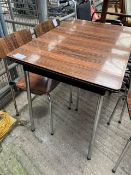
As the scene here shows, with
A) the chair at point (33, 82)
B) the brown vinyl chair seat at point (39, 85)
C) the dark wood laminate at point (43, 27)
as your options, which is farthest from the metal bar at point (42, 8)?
the brown vinyl chair seat at point (39, 85)

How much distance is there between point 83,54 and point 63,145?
82 centimetres

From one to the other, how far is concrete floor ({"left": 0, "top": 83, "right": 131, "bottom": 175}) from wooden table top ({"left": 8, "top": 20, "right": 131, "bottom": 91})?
0.78 metres

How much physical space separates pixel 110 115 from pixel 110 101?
0.25m

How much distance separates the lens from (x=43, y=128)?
1.70 metres

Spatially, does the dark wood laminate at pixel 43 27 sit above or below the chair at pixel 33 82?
above

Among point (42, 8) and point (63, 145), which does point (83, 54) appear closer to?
point (63, 145)

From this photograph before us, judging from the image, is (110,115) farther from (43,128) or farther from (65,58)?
(65,58)

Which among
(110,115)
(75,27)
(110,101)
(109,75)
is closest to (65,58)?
(109,75)

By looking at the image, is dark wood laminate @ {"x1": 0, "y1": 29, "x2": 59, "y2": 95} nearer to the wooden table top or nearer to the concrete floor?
the wooden table top

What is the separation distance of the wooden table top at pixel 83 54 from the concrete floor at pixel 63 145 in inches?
30.5

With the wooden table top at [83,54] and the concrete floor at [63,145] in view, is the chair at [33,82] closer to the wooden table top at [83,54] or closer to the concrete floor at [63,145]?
the wooden table top at [83,54]

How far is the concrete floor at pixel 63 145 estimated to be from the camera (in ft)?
4.51

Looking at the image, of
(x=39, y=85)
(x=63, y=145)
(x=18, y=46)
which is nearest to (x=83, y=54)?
(x=39, y=85)

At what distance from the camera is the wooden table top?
101 centimetres
